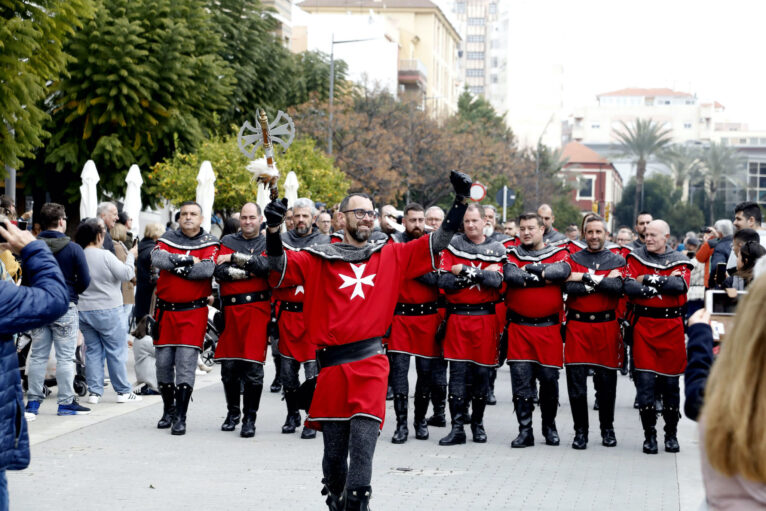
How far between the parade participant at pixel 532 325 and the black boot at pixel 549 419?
26mm

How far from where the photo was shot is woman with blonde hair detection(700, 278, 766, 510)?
297 centimetres

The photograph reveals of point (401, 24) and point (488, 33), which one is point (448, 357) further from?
point (488, 33)

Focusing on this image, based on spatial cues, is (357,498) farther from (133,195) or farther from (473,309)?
(133,195)

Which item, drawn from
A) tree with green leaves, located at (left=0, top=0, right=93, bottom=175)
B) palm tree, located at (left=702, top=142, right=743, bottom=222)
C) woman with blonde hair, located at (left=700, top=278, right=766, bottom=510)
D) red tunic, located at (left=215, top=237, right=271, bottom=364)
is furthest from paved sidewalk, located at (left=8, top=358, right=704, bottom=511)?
palm tree, located at (left=702, top=142, right=743, bottom=222)

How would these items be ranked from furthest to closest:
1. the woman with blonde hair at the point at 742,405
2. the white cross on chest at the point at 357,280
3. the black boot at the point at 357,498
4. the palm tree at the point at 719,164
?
the palm tree at the point at 719,164
the white cross on chest at the point at 357,280
the black boot at the point at 357,498
the woman with blonde hair at the point at 742,405

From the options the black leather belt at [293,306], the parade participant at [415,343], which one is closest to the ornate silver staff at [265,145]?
the black leather belt at [293,306]

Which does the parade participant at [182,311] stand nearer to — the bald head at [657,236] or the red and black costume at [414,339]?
the red and black costume at [414,339]

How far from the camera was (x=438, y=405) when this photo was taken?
11.9 m

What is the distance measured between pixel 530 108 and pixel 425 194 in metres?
103

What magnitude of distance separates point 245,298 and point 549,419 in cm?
314

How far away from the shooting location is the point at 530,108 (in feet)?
509

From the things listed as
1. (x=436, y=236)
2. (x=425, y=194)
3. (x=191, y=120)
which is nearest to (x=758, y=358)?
(x=436, y=236)

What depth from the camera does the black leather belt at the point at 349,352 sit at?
6.97m

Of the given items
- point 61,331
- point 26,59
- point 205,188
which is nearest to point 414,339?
point 61,331
